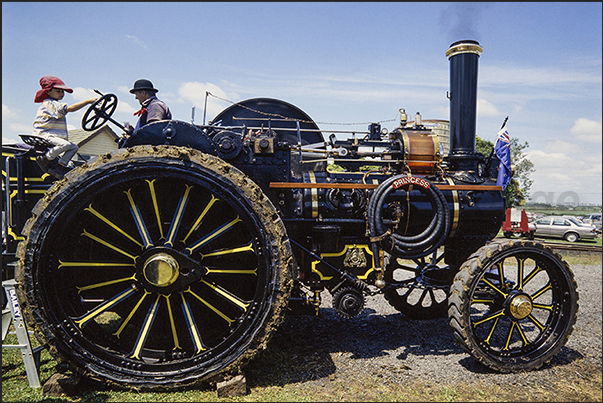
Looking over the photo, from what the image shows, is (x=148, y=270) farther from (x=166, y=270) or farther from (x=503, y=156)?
(x=503, y=156)

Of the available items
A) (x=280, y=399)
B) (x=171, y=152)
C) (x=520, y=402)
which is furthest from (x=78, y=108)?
(x=520, y=402)

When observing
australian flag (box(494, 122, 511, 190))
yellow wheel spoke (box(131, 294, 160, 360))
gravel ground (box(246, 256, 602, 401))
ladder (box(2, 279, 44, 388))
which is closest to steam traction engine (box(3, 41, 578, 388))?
yellow wheel spoke (box(131, 294, 160, 360))

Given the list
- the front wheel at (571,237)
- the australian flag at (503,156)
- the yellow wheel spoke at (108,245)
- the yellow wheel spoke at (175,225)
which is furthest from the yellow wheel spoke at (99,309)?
the front wheel at (571,237)

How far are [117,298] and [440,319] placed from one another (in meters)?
4.52

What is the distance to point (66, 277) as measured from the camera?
3.76 metres

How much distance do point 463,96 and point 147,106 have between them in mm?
4005

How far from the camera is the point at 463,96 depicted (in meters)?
5.28

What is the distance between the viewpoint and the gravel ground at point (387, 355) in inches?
159

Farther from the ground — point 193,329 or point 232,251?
point 232,251

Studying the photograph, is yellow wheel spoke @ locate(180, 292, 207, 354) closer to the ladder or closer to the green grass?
the green grass

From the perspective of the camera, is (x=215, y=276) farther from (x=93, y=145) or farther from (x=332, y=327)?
(x=93, y=145)

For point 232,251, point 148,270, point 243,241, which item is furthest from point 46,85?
point 232,251

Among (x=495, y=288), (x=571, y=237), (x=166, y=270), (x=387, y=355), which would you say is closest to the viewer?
(x=166, y=270)

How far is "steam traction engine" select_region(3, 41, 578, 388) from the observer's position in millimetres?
3533
